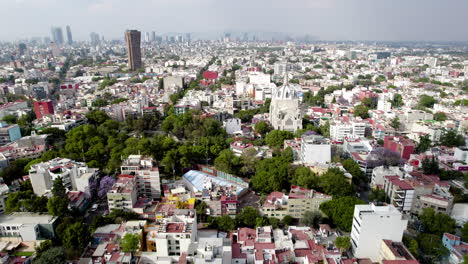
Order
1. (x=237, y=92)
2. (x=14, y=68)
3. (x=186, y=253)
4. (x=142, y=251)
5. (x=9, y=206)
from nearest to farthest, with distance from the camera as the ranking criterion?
1. (x=186, y=253)
2. (x=142, y=251)
3. (x=9, y=206)
4. (x=237, y=92)
5. (x=14, y=68)

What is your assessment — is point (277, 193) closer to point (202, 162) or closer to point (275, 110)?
point (202, 162)

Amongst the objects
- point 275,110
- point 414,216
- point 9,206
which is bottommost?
point 414,216

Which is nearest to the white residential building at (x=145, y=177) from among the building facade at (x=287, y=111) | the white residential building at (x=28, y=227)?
the white residential building at (x=28, y=227)

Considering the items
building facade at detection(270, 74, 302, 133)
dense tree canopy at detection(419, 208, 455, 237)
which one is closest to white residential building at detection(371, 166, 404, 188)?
dense tree canopy at detection(419, 208, 455, 237)

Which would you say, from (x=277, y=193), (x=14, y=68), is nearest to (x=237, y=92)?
(x=277, y=193)

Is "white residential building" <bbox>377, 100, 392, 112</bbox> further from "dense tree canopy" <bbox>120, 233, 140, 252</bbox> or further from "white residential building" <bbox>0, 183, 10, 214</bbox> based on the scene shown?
"white residential building" <bbox>0, 183, 10, 214</bbox>

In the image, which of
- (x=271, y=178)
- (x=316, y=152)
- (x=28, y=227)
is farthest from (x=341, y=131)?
(x=28, y=227)

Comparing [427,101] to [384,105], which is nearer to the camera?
[384,105]

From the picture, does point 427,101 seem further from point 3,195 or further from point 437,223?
point 3,195
